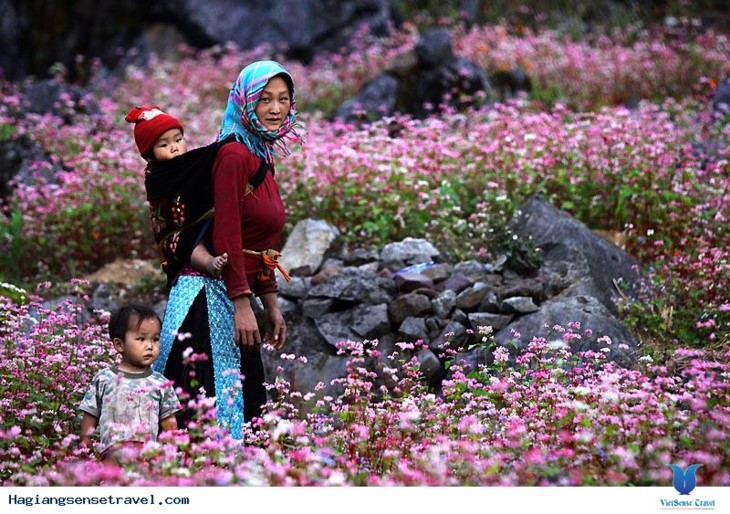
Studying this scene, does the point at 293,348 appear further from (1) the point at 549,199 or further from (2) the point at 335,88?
(2) the point at 335,88

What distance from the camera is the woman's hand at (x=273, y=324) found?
451 centimetres

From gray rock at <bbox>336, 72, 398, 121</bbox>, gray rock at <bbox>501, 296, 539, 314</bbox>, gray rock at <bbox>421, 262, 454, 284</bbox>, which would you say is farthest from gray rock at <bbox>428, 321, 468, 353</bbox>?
gray rock at <bbox>336, 72, 398, 121</bbox>

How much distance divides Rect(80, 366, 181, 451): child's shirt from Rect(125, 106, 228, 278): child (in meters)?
0.56

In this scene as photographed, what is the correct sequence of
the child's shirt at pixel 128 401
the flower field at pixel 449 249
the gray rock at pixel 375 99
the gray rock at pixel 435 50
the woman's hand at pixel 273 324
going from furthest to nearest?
the gray rock at pixel 435 50, the gray rock at pixel 375 99, the woman's hand at pixel 273 324, the child's shirt at pixel 128 401, the flower field at pixel 449 249

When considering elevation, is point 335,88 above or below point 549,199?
above

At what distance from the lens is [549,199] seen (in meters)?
7.59

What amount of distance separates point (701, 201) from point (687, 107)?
4033mm

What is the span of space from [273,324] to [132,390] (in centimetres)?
82

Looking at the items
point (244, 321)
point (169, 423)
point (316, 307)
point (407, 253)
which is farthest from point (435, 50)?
point (169, 423)

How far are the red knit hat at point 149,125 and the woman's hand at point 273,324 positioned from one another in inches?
35.9

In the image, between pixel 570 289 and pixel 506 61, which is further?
pixel 506 61

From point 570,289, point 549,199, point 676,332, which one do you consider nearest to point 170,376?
point 570,289

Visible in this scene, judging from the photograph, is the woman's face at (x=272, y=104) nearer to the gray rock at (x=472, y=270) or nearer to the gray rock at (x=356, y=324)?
the gray rock at (x=356, y=324)

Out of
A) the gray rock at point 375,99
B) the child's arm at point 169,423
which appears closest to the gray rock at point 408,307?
the child's arm at point 169,423
